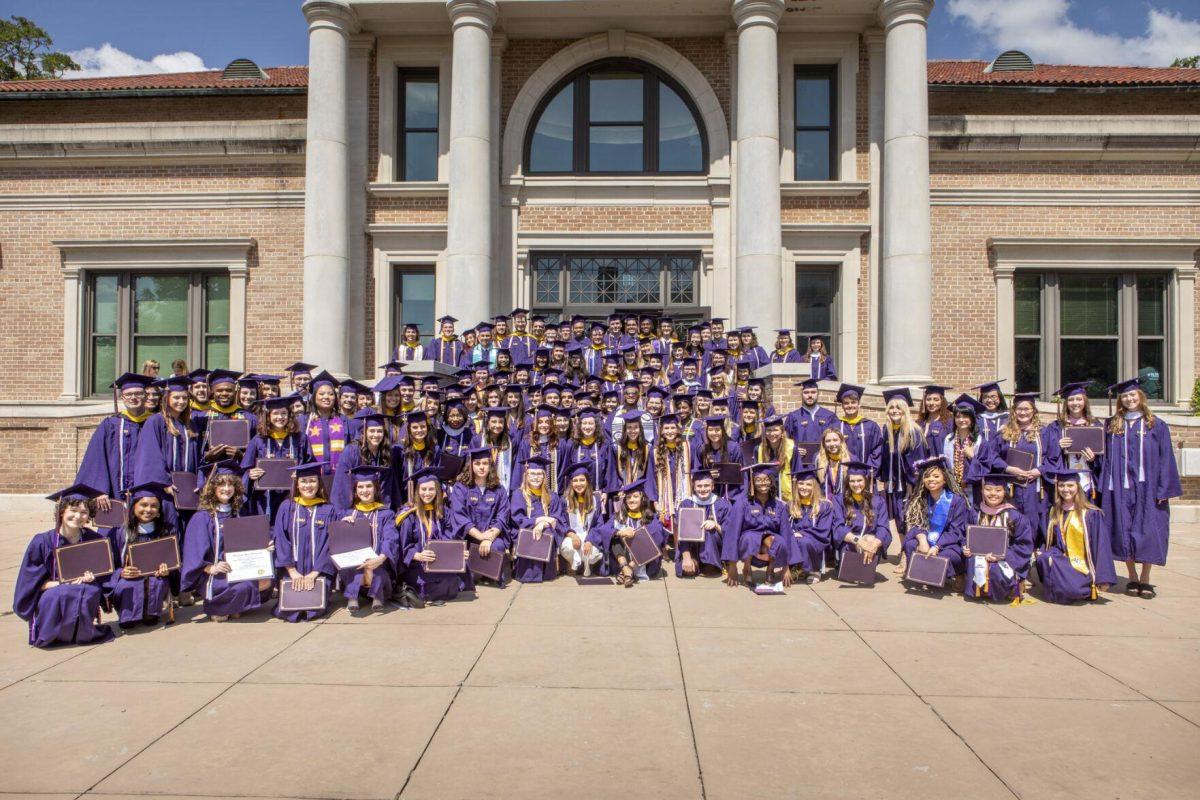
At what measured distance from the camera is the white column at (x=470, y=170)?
12930 millimetres

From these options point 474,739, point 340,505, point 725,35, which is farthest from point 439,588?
point 725,35

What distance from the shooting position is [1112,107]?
14.8m

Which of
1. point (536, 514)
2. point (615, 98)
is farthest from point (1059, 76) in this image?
point (536, 514)

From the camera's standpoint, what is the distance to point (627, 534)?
22.1 ft

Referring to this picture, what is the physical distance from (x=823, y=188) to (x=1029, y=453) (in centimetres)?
871

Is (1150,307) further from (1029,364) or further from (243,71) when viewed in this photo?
(243,71)

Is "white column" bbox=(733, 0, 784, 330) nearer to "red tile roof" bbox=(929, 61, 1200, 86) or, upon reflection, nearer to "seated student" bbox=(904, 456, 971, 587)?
"red tile roof" bbox=(929, 61, 1200, 86)

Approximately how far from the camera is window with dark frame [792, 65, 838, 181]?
48.8ft

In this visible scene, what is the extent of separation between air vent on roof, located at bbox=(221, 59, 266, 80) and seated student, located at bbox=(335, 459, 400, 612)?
1487 centimetres

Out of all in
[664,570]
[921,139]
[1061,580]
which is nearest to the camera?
[1061,580]

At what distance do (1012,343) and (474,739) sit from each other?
560 inches

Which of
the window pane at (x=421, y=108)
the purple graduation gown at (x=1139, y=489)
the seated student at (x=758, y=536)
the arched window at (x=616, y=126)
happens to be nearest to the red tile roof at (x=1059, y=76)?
the arched window at (x=616, y=126)

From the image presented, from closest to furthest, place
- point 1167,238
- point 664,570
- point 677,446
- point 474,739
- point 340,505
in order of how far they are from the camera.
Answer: point 474,739
point 340,505
point 664,570
point 677,446
point 1167,238

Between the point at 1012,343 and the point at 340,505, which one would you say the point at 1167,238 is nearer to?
the point at 1012,343
